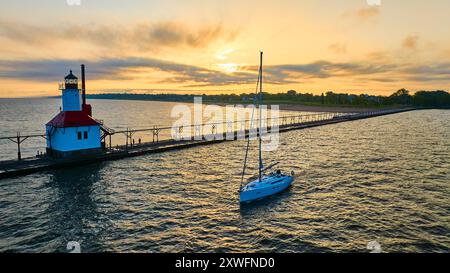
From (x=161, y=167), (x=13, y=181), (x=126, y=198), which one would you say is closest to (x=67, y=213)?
(x=126, y=198)

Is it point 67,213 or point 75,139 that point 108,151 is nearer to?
point 75,139

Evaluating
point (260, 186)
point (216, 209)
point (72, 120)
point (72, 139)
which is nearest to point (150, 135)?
point (72, 139)

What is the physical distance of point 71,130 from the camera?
150ft

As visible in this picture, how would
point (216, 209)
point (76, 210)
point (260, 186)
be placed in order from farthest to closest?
1. point (260, 186)
2. point (216, 209)
3. point (76, 210)

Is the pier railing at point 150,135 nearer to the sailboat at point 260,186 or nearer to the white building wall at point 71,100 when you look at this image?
the white building wall at point 71,100

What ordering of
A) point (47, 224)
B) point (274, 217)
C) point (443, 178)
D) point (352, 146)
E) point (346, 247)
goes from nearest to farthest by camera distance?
Result: point (346, 247), point (47, 224), point (274, 217), point (443, 178), point (352, 146)

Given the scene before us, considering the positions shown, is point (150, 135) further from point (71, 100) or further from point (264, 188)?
point (264, 188)

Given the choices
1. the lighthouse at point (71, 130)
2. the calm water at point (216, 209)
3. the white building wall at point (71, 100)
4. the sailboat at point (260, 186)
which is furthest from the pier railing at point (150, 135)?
the sailboat at point (260, 186)

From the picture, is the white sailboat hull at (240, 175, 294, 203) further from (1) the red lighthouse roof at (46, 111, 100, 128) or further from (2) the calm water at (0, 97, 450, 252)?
(1) the red lighthouse roof at (46, 111, 100, 128)

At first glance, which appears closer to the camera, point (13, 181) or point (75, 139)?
point (13, 181)

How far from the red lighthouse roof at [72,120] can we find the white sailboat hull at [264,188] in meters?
29.0

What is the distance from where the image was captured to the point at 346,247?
75.7 feet

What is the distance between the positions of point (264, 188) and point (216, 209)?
20.7 feet
